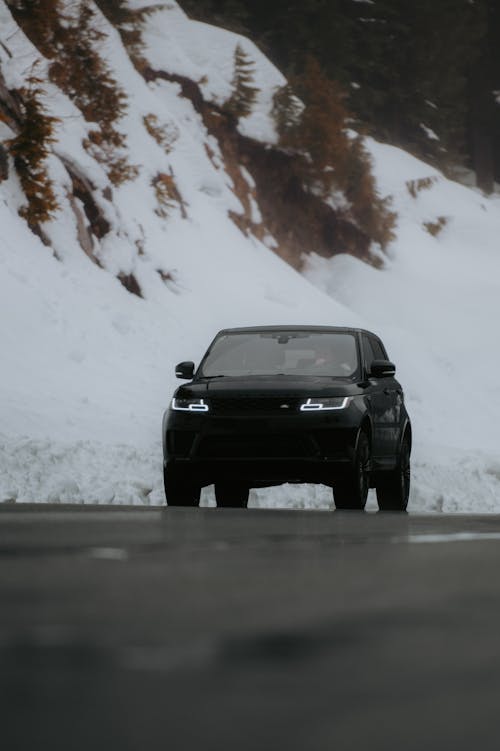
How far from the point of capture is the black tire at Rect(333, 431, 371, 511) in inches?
526

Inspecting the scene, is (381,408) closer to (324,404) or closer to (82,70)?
(324,404)

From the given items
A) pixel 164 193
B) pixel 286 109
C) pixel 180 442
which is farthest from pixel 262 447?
pixel 286 109

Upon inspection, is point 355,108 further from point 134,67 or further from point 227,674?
point 227,674

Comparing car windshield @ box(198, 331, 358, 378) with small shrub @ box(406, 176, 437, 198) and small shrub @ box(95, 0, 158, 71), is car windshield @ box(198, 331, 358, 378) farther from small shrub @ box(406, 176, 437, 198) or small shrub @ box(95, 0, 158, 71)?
small shrub @ box(406, 176, 437, 198)

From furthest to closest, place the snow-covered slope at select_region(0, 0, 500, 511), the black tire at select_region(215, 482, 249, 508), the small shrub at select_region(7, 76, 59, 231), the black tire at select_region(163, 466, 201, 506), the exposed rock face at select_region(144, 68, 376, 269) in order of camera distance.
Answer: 1. the exposed rock face at select_region(144, 68, 376, 269)
2. the small shrub at select_region(7, 76, 59, 231)
3. the snow-covered slope at select_region(0, 0, 500, 511)
4. the black tire at select_region(215, 482, 249, 508)
5. the black tire at select_region(163, 466, 201, 506)

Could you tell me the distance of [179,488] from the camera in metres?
13.9

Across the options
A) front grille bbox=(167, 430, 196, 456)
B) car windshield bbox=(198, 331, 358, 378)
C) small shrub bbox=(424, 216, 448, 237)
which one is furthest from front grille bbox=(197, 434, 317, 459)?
small shrub bbox=(424, 216, 448, 237)

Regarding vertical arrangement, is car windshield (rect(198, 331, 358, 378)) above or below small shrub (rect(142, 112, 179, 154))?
above

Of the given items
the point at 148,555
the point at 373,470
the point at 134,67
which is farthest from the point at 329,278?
the point at 148,555

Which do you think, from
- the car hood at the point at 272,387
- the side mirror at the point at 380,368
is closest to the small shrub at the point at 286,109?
the side mirror at the point at 380,368

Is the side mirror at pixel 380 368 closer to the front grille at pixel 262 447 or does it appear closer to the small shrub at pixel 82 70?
the front grille at pixel 262 447

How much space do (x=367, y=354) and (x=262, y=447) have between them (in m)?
2.21

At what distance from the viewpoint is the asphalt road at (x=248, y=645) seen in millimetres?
3627

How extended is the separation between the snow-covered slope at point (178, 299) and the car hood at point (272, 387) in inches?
113
